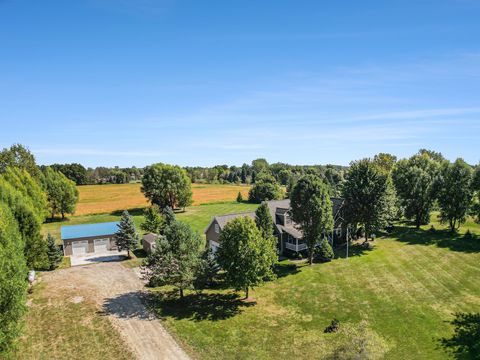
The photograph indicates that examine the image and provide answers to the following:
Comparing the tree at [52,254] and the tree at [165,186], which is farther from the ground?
the tree at [165,186]

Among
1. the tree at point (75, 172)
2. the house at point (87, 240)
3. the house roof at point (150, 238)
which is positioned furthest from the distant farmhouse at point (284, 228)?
the tree at point (75, 172)

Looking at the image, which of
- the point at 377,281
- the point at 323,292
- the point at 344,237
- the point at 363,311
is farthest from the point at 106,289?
the point at 344,237

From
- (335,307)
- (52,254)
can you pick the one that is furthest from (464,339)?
(52,254)

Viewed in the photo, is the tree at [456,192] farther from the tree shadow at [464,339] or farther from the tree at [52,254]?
the tree at [52,254]

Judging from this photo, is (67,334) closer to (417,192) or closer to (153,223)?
(153,223)

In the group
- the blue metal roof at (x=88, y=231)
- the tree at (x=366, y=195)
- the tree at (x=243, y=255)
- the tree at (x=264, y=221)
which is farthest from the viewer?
the blue metal roof at (x=88, y=231)

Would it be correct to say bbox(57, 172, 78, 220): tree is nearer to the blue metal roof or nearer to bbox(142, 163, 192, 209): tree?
A: bbox(142, 163, 192, 209): tree
